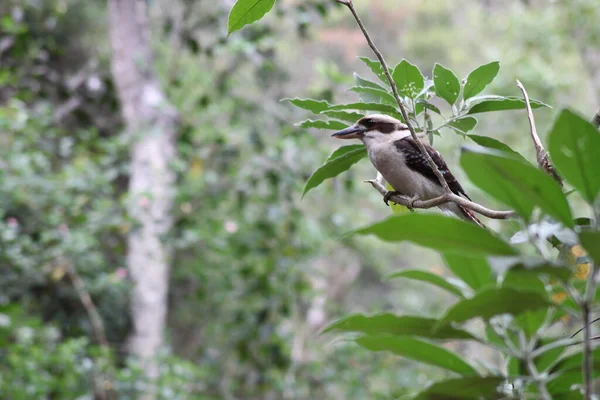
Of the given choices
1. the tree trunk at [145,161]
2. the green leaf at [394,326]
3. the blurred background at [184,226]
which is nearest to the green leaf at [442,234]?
the green leaf at [394,326]

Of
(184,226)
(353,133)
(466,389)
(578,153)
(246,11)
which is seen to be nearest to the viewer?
(578,153)

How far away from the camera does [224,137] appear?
14.1 ft

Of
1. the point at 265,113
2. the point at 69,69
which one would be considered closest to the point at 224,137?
the point at 265,113

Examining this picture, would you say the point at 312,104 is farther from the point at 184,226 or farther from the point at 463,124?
the point at 184,226

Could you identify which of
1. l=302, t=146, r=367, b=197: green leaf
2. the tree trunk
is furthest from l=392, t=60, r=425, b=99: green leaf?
the tree trunk

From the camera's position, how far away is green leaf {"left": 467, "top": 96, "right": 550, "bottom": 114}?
0.93 meters

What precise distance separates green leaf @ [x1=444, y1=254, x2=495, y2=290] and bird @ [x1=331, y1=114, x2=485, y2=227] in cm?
60

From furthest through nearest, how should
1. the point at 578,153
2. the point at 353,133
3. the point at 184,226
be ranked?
the point at 184,226 < the point at 353,133 < the point at 578,153

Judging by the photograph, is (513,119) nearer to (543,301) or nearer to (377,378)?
(377,378)

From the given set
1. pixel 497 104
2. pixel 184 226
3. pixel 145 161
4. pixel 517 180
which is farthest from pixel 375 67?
pixel 145 161

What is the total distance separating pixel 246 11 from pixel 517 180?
0.46 meters

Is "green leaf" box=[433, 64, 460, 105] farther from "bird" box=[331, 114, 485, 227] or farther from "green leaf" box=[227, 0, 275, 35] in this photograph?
"bird" box=[331, 114, 485, 227]

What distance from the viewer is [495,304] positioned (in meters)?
0.55

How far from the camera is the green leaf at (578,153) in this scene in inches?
20.7
